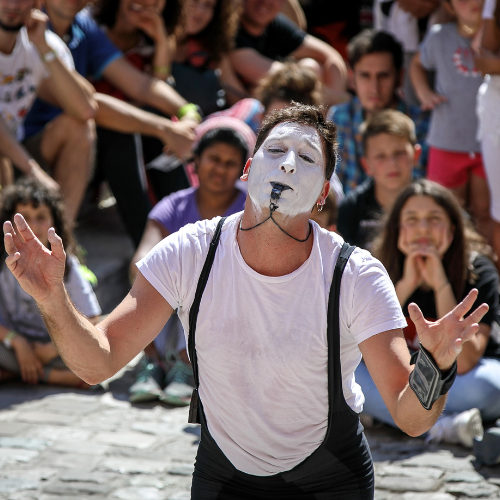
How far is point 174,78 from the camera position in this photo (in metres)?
6.28

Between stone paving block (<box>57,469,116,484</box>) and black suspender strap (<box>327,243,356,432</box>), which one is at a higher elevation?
black suspender strap (<box>327,243,356,432</box>)

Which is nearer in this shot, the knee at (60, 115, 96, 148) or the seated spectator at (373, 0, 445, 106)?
the knee at (60, 115, 96, 148)

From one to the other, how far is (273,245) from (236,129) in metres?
2.93

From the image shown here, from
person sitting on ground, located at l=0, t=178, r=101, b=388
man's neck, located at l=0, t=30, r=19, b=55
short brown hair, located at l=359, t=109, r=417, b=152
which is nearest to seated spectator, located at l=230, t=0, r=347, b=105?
short brown hair, located at l=359, t=109, r=417, b=152

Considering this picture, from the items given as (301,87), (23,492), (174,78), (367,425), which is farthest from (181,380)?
(174,78)

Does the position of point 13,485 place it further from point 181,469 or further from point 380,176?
point 380,176

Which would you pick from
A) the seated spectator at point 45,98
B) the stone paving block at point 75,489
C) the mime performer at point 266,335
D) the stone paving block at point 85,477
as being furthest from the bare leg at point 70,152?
the mime performer at point 266,335

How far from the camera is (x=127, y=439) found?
4.16 metres

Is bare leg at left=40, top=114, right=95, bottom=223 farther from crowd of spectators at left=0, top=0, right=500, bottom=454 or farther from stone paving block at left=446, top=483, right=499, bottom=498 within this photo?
stone paving block at left=446, top=483, right=499, bottom=498

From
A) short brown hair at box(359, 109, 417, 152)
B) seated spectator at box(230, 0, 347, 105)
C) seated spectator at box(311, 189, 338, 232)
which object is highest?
seated spectator at box(230, 0, 347, 105)

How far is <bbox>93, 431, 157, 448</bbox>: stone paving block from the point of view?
13.4ft

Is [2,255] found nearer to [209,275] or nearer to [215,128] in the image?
[215,128]

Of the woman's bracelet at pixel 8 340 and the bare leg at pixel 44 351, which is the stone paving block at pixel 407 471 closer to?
the bare leg at pixel 44 351

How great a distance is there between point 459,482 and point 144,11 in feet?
11.9
